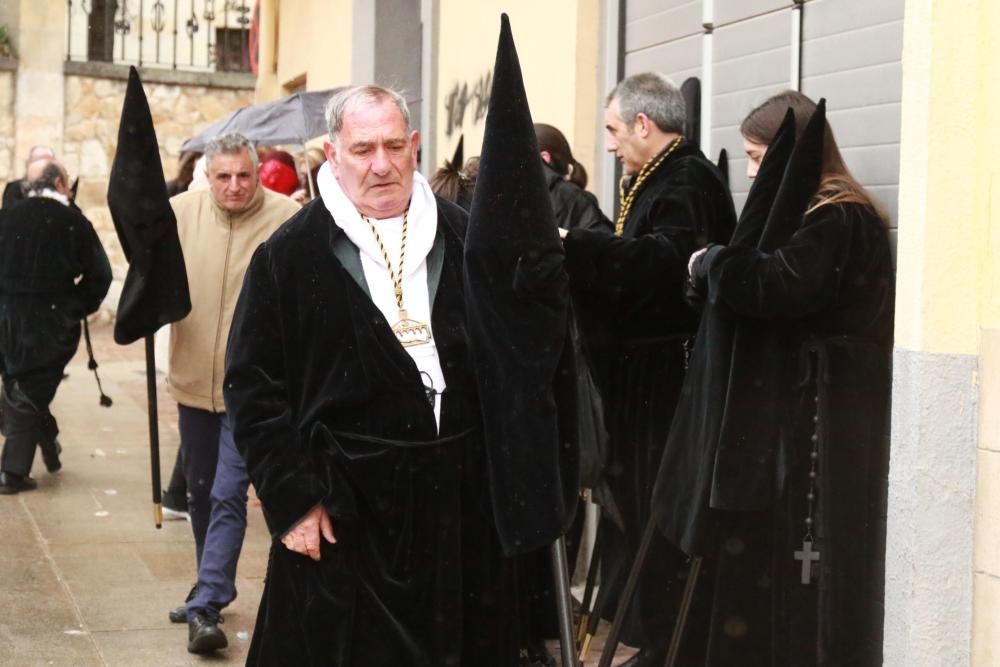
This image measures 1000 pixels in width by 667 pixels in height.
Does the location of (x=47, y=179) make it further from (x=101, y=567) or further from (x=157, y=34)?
(x=157, y=34)

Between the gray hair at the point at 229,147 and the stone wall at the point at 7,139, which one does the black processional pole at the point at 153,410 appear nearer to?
the gray hair at the point at 229,147

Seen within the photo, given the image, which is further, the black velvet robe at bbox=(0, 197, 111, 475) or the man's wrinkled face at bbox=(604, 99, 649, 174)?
the black velvet robe at bbox=(0, 197, 111, 475)

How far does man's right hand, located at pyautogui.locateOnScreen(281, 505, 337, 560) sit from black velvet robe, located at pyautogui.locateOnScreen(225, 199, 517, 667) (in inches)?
0.9

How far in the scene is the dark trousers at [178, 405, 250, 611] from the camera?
6.34 meters

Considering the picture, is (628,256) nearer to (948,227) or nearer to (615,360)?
(615,360)

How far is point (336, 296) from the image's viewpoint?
3957 mm

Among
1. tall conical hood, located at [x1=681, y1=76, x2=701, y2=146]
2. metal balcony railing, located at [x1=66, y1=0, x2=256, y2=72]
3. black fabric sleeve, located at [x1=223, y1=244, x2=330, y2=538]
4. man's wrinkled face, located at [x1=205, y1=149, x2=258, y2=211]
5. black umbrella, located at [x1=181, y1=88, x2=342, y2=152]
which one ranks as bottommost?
black fabric sleeve, located at [x1=223, y1=244, x2=330, y2=538]

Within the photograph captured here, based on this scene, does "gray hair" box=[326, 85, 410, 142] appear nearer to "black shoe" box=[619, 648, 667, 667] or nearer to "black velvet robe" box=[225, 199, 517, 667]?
"black velvet robe" box=[225, 199, 517, 667]

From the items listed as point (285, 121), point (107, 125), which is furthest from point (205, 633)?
point (107, 125)

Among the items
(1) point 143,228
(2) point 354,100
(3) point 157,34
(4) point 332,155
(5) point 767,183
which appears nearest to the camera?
(2) point 354,100

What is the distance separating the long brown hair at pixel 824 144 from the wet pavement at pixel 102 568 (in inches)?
86.6

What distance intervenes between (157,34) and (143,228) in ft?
57.6

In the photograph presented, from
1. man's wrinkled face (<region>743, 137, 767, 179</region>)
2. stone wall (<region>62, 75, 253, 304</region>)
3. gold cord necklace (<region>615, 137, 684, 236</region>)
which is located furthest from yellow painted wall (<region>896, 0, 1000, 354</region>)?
stone wall (<region>62, 75, 253, 304</region>)

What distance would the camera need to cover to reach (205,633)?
617cm
